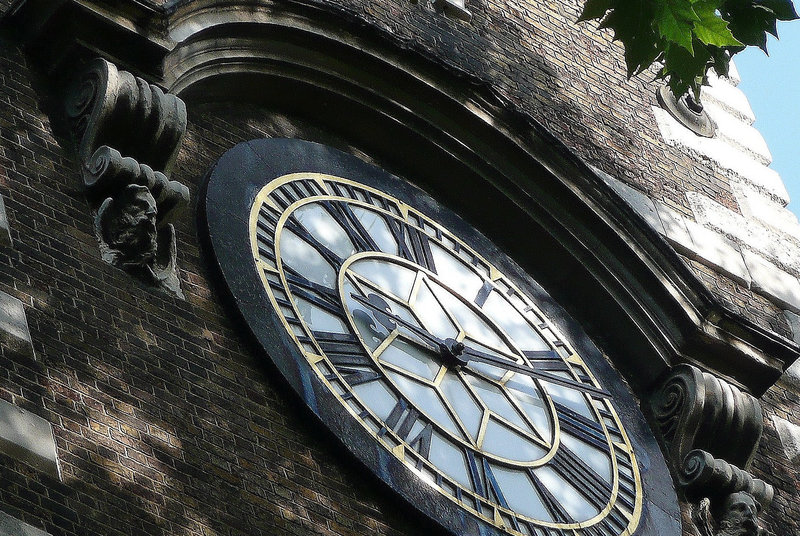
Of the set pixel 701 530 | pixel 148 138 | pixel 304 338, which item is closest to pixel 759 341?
pixel 701 530

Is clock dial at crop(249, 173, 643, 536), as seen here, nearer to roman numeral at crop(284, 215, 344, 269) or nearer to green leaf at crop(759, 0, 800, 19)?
roman numeral at crop(284, 215, 344, 269)

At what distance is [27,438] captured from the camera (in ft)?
19.1

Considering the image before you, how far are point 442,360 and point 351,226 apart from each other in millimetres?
714

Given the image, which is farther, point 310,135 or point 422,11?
point 422,11

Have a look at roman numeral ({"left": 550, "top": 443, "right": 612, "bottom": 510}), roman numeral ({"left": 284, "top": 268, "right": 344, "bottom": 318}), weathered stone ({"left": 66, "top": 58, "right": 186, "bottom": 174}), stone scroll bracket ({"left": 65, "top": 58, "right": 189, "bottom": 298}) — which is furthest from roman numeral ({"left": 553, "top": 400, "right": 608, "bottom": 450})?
weathered stone ({"left": 66, "top": 58, "right": 186, "bottom": 174})

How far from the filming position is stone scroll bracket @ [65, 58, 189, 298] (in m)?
6.90

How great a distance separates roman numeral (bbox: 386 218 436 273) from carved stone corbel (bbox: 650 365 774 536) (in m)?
1.27

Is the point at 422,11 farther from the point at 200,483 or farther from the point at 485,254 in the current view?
the point at 200,483

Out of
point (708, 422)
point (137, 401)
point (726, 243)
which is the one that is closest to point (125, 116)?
point (137, 401)

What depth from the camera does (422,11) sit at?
959 cm

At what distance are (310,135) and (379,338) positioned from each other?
4.02 ft

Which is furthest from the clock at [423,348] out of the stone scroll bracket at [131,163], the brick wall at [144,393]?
the stone scroll bracket at [131,163]

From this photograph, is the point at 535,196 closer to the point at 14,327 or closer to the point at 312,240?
the point at 312,240

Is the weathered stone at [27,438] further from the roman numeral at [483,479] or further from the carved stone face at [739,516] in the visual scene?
the carved stone face at [739,516]
